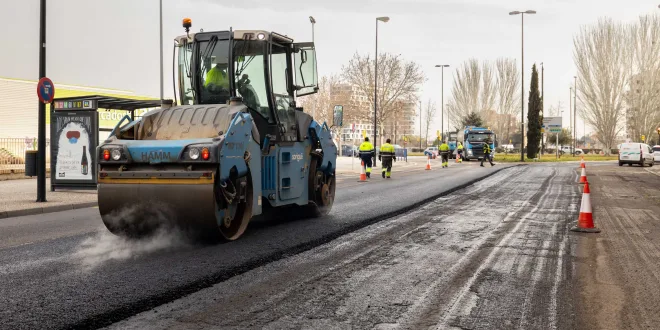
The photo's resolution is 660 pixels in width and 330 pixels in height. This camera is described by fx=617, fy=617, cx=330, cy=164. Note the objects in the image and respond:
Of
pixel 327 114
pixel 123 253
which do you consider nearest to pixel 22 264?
pixel 123 253

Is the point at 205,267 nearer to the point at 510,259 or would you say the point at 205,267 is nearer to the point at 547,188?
the point at 510,259

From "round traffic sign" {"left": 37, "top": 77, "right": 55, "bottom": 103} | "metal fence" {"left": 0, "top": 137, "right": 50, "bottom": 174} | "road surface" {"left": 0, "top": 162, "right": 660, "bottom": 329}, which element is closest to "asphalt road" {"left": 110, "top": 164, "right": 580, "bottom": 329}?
"road surface" {"left": 0, "top": 162, "right": 660, "bottom": 329}

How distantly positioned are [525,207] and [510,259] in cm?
611

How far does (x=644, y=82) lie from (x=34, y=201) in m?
57.3

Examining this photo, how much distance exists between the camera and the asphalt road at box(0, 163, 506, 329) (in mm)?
4461

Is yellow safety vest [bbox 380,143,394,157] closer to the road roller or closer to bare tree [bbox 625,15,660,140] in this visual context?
the road roller

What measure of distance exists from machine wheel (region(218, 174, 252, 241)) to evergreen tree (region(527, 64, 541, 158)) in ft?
159

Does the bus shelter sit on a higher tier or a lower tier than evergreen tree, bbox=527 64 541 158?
lower

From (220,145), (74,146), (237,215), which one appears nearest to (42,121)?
(74,146)

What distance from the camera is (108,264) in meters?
6.08

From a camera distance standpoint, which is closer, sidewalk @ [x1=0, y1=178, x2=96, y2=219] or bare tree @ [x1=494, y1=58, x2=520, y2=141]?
sidewalk @ [x1=0, y1=178, x2=96, y2=219]

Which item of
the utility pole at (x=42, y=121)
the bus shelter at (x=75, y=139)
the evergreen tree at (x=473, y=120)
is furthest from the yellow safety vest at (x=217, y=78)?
the evergreen tree at (x=473, y=120)

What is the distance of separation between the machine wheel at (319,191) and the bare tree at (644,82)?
54.4 m

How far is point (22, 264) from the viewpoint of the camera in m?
6.17
